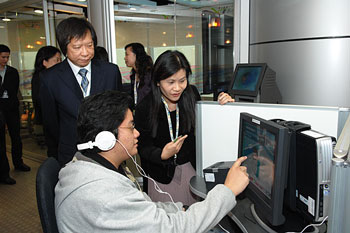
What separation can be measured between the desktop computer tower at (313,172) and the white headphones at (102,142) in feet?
2.24

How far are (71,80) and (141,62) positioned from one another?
187 cm

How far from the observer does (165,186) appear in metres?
1.84

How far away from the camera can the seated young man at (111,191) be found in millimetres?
896

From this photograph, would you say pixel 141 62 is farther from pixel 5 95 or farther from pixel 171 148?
pixel 171 148

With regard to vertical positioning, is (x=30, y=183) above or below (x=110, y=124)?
below

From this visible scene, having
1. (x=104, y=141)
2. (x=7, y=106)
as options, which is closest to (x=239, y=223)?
(x=104, y=141)

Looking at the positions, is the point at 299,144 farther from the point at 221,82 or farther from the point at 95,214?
the point at 221,82

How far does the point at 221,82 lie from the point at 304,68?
4.98 feet

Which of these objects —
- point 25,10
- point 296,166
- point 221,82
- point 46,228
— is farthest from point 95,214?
point 25,10

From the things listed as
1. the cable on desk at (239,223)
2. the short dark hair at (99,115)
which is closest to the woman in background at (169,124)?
the cable on desk at (239,223)

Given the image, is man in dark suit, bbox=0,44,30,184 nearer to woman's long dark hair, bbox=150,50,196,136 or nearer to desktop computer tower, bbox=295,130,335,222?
woman's long dark hair, bbox=150,50,196,136

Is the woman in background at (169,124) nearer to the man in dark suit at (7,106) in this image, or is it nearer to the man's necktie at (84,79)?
the man's necktie at (84,79)

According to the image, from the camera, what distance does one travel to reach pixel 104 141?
1036mm

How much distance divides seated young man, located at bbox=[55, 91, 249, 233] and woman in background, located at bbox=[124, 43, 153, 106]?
98.6 inches
